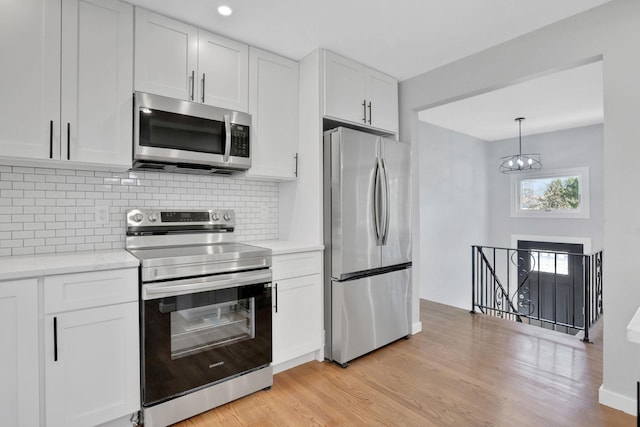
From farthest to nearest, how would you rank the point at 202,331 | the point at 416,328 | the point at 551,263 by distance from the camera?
the point at 551,263 → the point at 416,328 → the point at 202,331

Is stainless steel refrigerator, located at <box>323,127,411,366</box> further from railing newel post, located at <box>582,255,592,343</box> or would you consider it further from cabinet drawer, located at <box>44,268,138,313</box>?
railing newel post, located at <box>582,255,592,343</box>

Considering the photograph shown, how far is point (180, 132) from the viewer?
2.22m

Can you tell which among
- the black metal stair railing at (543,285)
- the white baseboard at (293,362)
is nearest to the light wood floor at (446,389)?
the white baseboard at (293,362)

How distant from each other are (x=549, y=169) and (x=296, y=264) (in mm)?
5458

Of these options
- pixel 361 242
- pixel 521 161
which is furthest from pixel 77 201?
pixel 521 161

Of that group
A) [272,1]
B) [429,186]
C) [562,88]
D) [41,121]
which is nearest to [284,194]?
[272,1]

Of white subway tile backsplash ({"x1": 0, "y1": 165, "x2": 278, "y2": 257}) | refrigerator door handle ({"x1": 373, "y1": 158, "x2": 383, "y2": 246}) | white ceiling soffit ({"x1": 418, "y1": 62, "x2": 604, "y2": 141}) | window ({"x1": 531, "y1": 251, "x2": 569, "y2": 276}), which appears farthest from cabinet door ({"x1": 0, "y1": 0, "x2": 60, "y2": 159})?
window ({"x1": 531, "y1": 251, "x2": 569, "y2": 276})

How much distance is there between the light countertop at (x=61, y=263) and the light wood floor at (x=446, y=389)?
3.35 ft

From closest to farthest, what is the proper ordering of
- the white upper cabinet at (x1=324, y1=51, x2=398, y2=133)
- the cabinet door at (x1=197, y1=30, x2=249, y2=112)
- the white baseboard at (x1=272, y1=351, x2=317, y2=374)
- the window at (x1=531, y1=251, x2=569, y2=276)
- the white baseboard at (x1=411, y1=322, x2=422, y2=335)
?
the cabinet door at (x1=197, y1=30, x2=249, y2=112) < the white baseboard at (x1=272, y1=351, x2=317, y2=374) < the white upper cabinet at (x1=324, y1=51, x2=398, y2=133) < the white baseboard at (x1=411, y1=322, x2=422, y2=335) < the window at (x1=531, y1=251, x2=569, y2=276)

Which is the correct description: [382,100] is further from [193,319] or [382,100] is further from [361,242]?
[193,319]

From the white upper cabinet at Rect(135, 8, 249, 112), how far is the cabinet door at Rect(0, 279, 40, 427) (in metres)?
1.33

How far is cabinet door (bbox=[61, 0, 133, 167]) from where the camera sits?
1.91 metres

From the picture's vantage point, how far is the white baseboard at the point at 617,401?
200 centimetres

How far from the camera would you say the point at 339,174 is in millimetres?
2625
